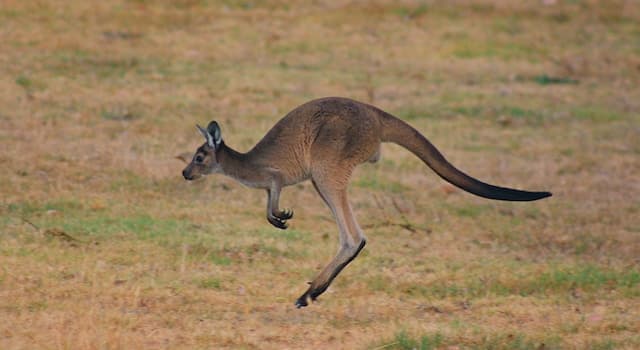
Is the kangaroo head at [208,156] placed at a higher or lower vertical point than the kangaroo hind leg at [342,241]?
higher

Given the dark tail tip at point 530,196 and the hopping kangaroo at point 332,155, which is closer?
the dark tail tip at point 530,196

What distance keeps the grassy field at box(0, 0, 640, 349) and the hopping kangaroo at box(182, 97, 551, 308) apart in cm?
46

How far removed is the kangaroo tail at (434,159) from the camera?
688 centimetres

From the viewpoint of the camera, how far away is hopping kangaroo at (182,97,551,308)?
23.6 ft

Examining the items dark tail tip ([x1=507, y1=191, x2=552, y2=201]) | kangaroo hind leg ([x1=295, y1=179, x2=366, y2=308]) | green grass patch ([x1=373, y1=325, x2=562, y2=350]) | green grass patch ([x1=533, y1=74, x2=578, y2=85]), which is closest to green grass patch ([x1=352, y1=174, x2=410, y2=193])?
kangaroo hind leg ([x1=295, y1=179, x2=366, y2=308])

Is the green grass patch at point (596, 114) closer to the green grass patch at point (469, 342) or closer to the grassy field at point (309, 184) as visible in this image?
the grassy field at point (309, 184)

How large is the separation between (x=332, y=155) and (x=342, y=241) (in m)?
0.55

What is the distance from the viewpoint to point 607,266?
27.9 feet

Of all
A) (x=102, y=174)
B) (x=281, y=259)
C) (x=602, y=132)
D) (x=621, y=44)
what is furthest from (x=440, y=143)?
(x=621, y=44)

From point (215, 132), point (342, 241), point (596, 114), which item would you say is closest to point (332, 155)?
point (342, 241)

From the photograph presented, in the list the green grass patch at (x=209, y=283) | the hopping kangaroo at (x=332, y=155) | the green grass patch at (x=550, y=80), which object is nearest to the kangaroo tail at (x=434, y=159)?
the hopping kangaroo at (x=332, y=155)

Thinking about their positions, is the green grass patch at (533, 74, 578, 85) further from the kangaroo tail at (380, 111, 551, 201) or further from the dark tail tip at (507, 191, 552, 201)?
the dark tail tip at (507, 191, 552, 201)

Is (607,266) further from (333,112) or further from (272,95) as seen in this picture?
(272,95)

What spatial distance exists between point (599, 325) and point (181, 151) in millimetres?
5764
